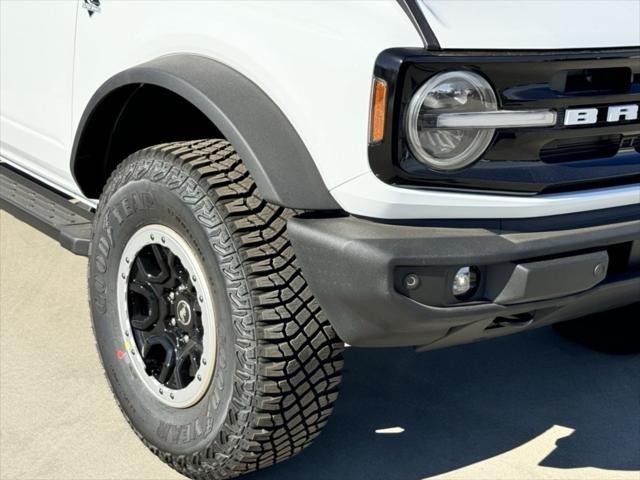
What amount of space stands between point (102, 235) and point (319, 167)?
90 centimetres

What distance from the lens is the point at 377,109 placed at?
2314mm

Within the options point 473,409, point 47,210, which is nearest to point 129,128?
point 47,210

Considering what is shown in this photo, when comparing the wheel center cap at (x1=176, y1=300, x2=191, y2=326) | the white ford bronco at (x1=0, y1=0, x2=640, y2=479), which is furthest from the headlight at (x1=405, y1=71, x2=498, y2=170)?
the wheel center cap at (x1=176, y1=300, x2=191, y2=326)

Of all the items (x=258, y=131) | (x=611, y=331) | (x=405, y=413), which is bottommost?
(x=405, y=413)

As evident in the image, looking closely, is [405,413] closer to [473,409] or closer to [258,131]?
[473,409]

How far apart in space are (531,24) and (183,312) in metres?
1.22

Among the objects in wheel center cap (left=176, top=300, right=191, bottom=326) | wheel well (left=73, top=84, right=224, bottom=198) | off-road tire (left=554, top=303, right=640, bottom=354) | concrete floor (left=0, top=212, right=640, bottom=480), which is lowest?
concrete floor (left=0, top=212, right=640, bottom=480)

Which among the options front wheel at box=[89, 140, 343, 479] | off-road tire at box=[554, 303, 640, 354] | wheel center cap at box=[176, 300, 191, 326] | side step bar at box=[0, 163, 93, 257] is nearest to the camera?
front wheel at box=[89, 140, 343, 479]

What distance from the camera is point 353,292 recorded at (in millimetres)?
2391

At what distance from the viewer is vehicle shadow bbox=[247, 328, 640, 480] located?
10.2 feet

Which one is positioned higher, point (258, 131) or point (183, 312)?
point (258, 131)

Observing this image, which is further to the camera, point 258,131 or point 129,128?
point 129,128

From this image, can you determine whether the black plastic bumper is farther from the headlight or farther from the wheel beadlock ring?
the wheel beadlock ring

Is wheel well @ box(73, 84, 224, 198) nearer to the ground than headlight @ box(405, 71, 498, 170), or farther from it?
nearer to the ground
